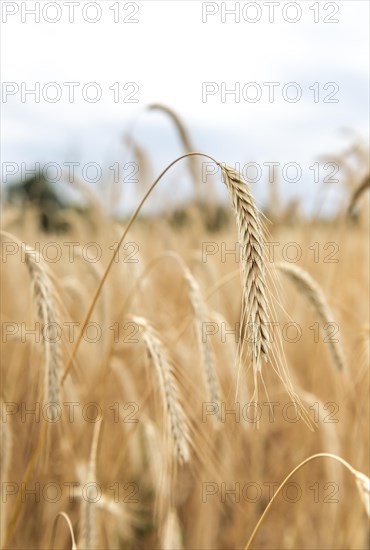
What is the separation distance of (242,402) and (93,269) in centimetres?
65

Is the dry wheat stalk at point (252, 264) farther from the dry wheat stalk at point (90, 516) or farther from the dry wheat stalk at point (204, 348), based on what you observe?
the dry wheat stalk at point (90, 516)

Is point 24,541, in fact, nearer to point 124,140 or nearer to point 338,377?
point 338,377

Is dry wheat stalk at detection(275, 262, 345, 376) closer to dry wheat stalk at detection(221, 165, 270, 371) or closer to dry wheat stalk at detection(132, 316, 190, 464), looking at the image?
dry wheat stalk at detection(132, 316, 190, 464)

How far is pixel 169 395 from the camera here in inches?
46.3

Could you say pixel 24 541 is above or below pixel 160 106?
below

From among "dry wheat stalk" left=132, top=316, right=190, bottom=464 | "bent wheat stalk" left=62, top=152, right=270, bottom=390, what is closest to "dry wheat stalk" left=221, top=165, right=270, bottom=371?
"bent wheat stalk" left=62, top=152, right=270, bottom=390

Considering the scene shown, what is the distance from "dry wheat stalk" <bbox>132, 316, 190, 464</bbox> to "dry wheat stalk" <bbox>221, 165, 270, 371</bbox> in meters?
0.32

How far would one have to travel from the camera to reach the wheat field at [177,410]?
1149mm

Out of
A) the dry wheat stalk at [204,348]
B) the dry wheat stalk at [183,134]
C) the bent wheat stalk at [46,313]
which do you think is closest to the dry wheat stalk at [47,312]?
the bent wheat stalk at [46,313]

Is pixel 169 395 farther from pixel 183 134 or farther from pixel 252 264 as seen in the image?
pixel 183 134

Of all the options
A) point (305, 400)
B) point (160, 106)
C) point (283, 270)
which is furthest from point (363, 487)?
point (160, 106)

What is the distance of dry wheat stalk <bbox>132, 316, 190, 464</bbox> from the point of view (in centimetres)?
111

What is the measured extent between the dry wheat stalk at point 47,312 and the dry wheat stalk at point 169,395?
191mm

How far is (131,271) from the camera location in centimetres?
250
